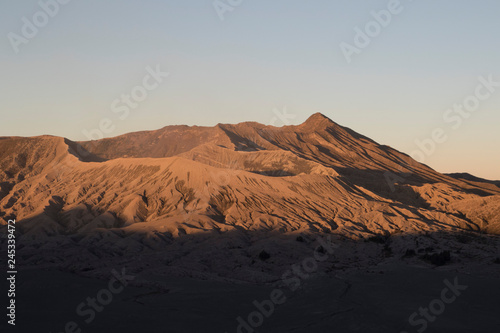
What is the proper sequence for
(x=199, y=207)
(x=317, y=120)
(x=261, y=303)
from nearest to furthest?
(x=261, y=303) < (x=199, y=207) < (x=317, y=120)

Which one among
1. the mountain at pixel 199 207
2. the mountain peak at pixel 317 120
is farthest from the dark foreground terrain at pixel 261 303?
the mountain peak at pixel 317 120

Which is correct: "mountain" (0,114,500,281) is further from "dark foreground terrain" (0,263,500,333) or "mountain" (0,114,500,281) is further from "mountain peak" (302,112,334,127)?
"mountain peak" (302,112,334,127)

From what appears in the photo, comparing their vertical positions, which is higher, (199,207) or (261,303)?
(199,207)

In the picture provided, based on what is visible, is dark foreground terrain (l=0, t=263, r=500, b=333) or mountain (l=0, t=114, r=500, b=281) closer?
dark foreground terrain (l=0, t=263, r=500, b=333)

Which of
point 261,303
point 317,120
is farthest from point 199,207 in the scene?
point 317,120

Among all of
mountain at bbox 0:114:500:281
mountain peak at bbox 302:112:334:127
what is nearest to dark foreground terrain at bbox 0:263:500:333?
mountain at bbox 0:114:500:281

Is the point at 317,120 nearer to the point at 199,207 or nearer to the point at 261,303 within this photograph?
the point at 199,207

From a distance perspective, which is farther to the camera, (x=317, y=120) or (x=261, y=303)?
(x=317, y=120)

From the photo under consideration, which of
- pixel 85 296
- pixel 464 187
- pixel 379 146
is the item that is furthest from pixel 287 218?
pixel 379 146

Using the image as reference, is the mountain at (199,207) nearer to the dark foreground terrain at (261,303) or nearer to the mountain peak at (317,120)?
the dark foreground terrain at (261,303)
